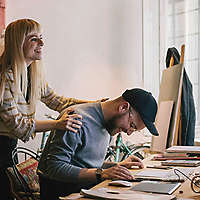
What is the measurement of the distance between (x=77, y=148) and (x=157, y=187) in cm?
49

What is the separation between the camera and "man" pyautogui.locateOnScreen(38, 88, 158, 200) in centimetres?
188

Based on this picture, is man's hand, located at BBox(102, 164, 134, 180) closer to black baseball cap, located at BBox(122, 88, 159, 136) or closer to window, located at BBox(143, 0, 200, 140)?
black baseball cap, located at BBox(122, 88, 159, 136)

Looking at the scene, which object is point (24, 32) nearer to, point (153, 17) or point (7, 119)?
point (7, 119)

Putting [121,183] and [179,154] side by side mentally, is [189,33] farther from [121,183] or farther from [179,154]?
[121,183]

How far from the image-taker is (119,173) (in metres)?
1.84

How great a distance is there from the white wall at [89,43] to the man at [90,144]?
1753mm

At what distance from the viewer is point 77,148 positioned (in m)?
2.00

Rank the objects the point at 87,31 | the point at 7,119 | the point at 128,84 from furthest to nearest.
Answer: the point at 128,84 → the point at 87,31 → the point at 7,119

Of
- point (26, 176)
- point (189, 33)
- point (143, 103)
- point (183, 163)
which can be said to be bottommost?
point (26, 176)

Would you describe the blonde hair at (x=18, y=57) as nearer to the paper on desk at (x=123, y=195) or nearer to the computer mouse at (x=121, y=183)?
the computer mouse at (x=121, y=183)

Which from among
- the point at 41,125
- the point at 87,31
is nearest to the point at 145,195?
the point at 41,125

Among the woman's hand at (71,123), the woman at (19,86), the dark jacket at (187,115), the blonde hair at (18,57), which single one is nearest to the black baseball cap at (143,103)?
the woman's hand at (71,123)

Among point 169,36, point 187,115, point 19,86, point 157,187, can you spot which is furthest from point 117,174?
point 169,36

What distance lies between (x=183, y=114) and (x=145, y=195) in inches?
63.4
